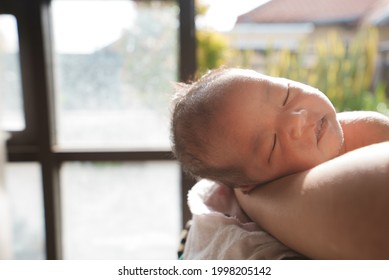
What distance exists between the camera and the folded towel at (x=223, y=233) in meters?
0.51

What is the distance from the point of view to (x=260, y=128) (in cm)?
60

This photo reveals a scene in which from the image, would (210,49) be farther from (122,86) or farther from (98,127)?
(98,127)

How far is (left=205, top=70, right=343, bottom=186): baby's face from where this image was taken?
22.5 inches

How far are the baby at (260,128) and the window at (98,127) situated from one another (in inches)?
48.4

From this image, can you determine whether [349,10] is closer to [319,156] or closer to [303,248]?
[319,156]

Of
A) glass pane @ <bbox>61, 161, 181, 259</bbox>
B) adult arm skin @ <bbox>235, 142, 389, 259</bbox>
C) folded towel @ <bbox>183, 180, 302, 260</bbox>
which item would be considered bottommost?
glass pane @ <bbox>61, 161, 181, 259</bbox>

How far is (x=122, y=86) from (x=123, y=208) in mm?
634

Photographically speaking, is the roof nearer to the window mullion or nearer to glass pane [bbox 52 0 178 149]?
glass pane [bbox 52 0 178 149]

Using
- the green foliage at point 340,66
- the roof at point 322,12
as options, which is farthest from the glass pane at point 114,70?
the green foliage at point 340,66

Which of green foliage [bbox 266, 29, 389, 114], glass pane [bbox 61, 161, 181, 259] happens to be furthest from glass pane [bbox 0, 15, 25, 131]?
green foliage [bbox 266, 29, 389, 114]

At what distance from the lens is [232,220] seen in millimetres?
579

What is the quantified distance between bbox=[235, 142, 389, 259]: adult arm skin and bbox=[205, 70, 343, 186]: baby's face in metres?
0.13

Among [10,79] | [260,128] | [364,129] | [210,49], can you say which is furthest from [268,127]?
[10,79]

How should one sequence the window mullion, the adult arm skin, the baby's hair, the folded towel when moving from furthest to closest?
the window mullion → the baby's hair → the folded towel → the adult arm skin
